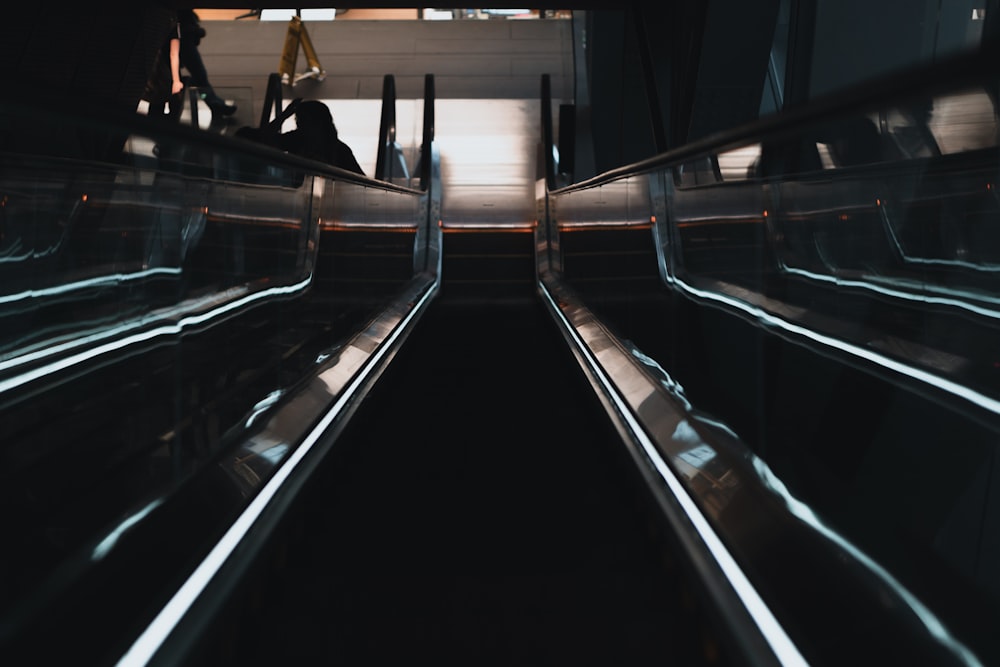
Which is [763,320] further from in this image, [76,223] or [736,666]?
[76,223]

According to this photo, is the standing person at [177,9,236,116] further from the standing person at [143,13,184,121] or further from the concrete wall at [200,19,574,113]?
the concrete wall at [200,19,574,113]

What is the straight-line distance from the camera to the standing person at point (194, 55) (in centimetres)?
1166

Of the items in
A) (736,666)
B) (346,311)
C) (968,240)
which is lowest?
(736,666)

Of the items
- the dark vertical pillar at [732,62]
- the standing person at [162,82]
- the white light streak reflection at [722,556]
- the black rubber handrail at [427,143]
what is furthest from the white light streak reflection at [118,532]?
the black rubber handrail at [427,143]

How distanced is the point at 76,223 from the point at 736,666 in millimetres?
2695

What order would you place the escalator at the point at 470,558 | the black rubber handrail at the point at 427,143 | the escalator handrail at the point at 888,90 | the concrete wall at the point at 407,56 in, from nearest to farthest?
the escalator handrail at the point at 888,90 < the escalator at the point at 470,558 < the black rubber handrail at the point at 427,143 < the concrete wall at the point at 407,56

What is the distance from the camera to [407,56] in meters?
18.0

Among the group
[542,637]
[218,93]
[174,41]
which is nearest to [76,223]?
[542,637]

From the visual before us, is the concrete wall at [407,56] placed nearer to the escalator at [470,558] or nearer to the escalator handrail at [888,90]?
the escalator at [470,558]

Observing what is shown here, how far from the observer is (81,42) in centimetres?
755

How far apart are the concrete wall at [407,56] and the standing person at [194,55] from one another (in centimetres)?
425

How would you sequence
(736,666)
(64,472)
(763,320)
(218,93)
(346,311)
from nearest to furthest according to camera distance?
1. (736,666)
2. (64,472)
3. (763,320)
4. (346,311)
5. (218,93)

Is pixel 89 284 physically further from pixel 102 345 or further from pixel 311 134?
pixel 311 134

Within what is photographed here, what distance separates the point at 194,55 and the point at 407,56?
6261 millimetres
